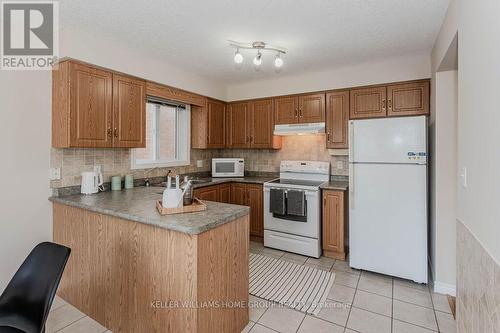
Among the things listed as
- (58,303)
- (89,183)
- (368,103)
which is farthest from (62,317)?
(368,103)

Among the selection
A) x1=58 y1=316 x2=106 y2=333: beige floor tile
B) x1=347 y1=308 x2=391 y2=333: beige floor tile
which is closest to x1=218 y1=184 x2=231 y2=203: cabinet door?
x1=58 y1=316 x2=106 y2=333: beige floor tile

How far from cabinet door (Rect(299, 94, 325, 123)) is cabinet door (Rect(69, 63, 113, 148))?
2.45 meters

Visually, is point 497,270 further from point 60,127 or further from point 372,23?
point 60,127

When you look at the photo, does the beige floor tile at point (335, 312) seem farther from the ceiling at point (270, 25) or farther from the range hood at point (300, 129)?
the ceiling at point (270, 25)

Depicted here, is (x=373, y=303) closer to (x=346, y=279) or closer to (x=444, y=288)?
(x=346, y=279)

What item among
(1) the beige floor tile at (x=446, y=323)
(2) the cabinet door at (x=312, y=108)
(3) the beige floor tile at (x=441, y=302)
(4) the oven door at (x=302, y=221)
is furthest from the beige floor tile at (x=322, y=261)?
(2) the cabinet door at (x=312, y=108)

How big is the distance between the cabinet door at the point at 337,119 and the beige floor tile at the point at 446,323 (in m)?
2.00

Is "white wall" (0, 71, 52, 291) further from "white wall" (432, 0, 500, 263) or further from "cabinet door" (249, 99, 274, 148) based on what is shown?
"white wall" (432, 0, 500, 263)

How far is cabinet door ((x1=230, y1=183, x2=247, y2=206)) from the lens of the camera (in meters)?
3.96

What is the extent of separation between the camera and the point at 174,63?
10.9 feet

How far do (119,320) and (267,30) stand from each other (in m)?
2.70

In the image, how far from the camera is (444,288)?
2.47m

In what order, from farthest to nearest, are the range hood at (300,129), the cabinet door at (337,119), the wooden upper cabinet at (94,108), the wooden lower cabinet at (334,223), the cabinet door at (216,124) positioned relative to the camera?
the cabinet door at (216,124), the range hood at (300,129), the cabinet door at (337,119), the wooden lower cabinet at (334,223), the wooden upper cabinet at (94,108)

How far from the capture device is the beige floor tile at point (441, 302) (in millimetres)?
2238
